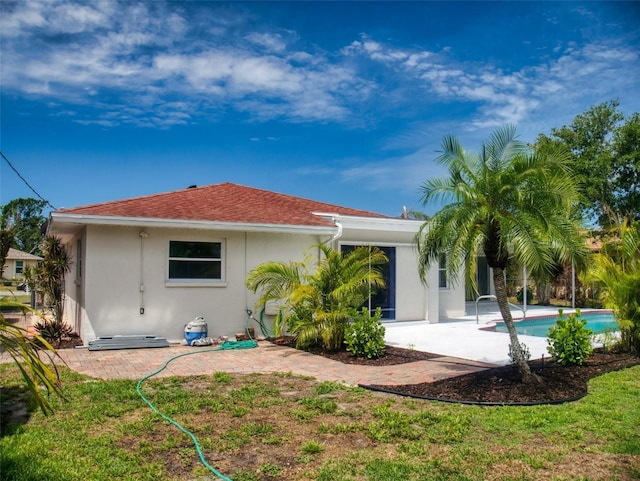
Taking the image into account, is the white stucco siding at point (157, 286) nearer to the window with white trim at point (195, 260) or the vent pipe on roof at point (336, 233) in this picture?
the window with white trim at point (195, 260)

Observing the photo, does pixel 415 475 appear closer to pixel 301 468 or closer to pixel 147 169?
pixel 301 468

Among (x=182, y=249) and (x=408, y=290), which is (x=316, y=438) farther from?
(x=408, y=290)

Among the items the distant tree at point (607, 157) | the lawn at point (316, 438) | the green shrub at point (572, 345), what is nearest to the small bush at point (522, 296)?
the distant tree at point (607, 157)

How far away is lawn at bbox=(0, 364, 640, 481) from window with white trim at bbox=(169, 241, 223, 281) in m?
5.54

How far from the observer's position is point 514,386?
304 inches

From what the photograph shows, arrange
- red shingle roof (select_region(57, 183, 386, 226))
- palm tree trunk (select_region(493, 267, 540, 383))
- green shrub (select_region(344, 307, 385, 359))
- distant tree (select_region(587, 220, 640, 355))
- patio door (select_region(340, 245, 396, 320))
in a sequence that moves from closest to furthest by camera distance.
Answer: palm tree trunk (select_region(493, 267, 540, 383)) < distant tree (select_region(587, 220, 640, 355)) < green shrub (select_region(344, 307, 385, 359)) < red shingle roof (select_region(57, 183, 386, 226)) < patio door (select_region(340, 245, 396, 320))

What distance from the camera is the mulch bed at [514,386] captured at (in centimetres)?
720

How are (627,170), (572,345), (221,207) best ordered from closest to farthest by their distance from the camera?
(572,345)
(221,207)
(627,170)

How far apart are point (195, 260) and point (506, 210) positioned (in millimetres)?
8233

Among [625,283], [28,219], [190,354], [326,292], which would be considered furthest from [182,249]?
[28,219]

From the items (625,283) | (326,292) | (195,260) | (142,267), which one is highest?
(195,260)

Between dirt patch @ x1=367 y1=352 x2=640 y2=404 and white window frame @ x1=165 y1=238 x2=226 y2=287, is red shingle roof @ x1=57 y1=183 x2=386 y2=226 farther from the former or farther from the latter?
dirt patch @ x1=367 y1=352 x2=640 y2=404

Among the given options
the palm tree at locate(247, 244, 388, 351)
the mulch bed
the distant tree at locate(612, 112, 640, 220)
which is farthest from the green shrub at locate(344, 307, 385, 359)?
the distant tree at locate(612, 112, 640, 220)

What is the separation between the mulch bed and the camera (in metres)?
7.20
